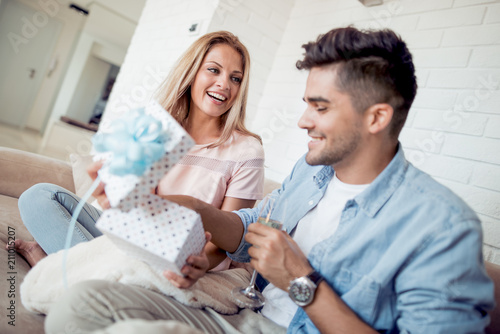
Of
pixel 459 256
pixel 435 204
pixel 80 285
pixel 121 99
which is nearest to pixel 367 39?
pixel 435 204

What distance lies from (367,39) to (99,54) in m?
10.3

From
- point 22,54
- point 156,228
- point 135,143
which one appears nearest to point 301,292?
point 156,228

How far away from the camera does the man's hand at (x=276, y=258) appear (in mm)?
1034

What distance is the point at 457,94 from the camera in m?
1.97

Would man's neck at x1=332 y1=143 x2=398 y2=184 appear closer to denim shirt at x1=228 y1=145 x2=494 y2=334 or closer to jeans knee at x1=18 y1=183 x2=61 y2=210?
denim shirt at x1=228 y1=145 x2=494 y2=334

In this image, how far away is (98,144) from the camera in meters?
0.93

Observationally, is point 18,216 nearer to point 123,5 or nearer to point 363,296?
point 363,296

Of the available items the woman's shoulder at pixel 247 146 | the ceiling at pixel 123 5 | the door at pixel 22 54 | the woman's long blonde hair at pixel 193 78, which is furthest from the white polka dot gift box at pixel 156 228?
the door at pixel 22 54

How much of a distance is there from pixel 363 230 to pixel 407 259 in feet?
0.51

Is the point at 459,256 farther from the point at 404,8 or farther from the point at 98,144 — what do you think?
the point at 404,8

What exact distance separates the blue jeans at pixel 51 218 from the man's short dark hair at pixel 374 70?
118cm

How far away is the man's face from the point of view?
120cm

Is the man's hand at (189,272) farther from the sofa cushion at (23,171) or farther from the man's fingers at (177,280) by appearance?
the sofa cushion at (23,171)

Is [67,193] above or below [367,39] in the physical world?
below
